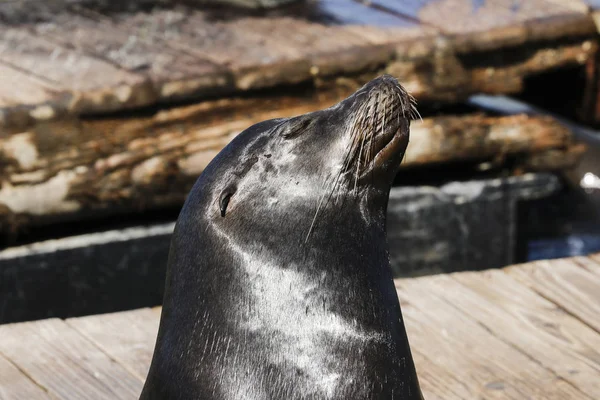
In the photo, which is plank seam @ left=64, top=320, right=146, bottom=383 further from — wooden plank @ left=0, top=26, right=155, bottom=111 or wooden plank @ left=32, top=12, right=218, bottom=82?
wooden plank @ left=32, top=12, right=218, bottom=82

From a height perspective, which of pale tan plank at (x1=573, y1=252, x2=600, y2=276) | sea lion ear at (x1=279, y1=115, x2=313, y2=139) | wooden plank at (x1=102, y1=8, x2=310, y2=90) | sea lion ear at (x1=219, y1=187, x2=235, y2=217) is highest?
sea lion ear at (x1=279, y1=115, x2=313, y2=139)

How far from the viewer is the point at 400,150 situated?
258cm

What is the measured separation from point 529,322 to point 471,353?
0.35 meters

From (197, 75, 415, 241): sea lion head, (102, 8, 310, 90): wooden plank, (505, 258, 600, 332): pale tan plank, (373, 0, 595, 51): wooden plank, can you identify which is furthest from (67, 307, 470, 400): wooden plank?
(373, 0, 595, 51): wooden plank

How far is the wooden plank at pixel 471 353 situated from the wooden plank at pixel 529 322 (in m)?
0.04

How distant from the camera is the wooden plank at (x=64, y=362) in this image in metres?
3.42

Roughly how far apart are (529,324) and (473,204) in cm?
166

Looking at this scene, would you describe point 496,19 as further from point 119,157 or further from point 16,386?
point 16,386

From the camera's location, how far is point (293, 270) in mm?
2467

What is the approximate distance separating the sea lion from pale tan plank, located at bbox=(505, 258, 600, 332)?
1.60 metres

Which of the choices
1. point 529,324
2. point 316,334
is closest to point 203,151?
→ point 529,324

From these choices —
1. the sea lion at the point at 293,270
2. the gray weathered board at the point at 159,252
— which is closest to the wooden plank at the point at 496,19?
the gray weathered board at the point at 159,252

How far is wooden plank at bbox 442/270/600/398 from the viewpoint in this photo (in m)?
3.60

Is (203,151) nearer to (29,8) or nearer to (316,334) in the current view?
(29,8)
